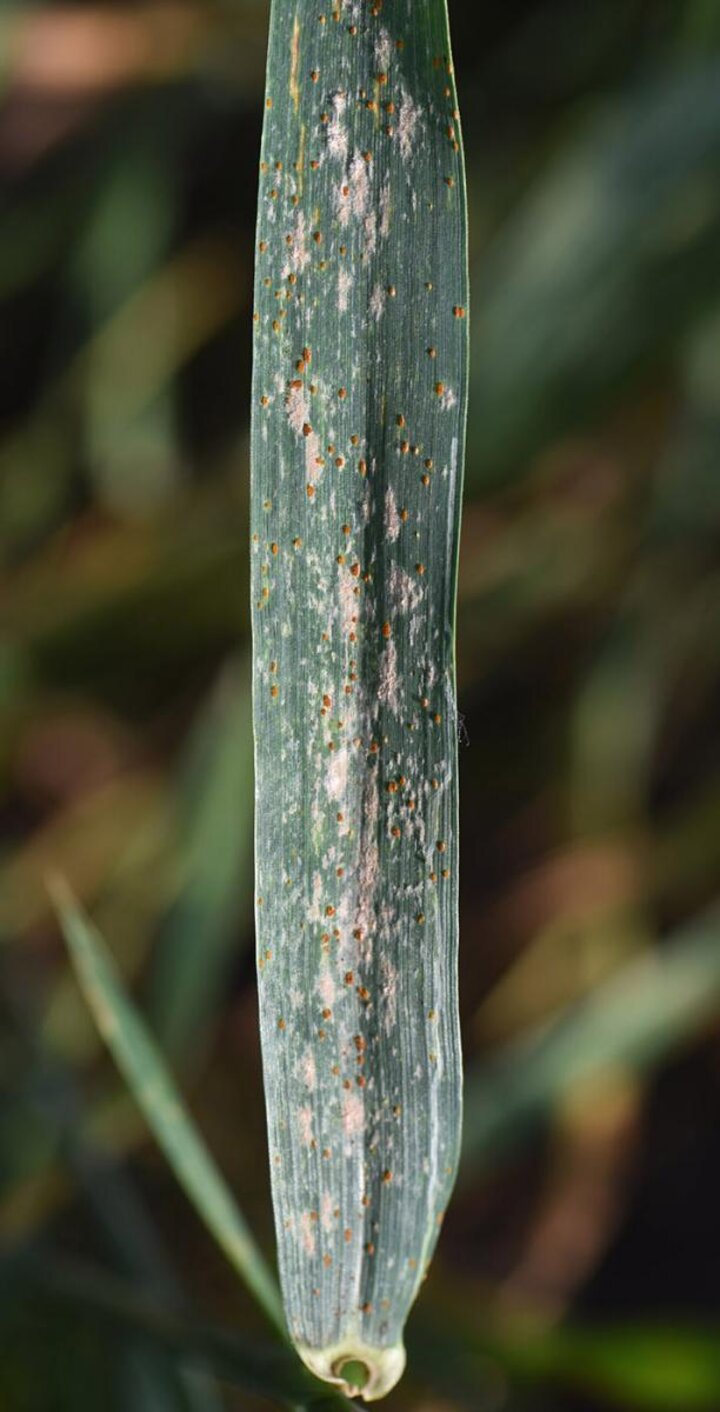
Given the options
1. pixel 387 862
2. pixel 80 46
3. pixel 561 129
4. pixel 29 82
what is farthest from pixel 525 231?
pixel 387 862

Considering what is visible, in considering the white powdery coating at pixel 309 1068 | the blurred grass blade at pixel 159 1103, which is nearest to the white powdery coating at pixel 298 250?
the white powdery coating at pixel 309 1068

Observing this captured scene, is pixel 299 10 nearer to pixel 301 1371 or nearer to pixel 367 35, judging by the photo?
pixel 367 35

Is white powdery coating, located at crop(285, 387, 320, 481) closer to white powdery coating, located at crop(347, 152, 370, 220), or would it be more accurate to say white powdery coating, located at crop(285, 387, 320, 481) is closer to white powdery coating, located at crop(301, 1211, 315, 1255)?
white powdery coating, located at crop(347, 152, 370, 220)

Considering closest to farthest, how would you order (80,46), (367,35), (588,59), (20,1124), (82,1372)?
(367,35), (82,1372), (20,1124), (588,59), (80,46)

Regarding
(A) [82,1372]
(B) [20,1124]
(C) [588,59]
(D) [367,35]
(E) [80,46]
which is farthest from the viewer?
(E) [80,46]

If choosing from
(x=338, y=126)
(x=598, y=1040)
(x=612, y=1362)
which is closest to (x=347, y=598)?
(x=338, y=126)

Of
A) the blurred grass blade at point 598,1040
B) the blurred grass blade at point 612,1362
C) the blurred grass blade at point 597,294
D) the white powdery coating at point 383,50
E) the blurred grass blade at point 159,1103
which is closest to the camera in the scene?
the white powdery coating at point 383,50

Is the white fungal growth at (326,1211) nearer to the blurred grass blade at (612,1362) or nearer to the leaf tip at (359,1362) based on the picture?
the leaf tip at (359,1362)
